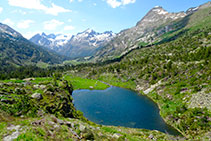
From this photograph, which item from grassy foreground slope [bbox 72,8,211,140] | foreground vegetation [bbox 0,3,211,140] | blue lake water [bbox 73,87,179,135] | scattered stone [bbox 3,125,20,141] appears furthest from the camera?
blue lake water [bbox 73,87,179,135]

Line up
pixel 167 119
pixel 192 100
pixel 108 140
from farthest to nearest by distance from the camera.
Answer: pixel 192 100
pixel 167 119
pixel 108 140

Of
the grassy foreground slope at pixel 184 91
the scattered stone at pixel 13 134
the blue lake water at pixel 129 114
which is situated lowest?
the blue lake water at pixel 129 114

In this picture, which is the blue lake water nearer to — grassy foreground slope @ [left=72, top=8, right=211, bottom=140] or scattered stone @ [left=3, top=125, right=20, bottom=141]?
grassy foreground slope @ [left=72, top=8, right=211, bottom=140]

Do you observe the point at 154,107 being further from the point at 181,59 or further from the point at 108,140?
the point at 181,59

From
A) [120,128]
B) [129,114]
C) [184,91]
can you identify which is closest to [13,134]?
[120,128]

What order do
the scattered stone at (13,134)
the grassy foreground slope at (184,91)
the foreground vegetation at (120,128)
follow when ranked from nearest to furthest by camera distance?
the scattered stone at (13,134) < the foreground vegetation at (120,128) < the grassy foreground slope at (184,91)

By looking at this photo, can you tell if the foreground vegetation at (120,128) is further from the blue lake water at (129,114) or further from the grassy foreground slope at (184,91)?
the blue lake water at (129,114)

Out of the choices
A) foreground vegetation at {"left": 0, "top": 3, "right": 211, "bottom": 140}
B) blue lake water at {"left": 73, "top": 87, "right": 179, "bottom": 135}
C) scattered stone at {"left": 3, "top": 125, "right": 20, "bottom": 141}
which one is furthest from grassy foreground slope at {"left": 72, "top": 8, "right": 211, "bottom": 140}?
scattered stone at {"left": 3, "top": 125, "right": 20, "bottom": 141}

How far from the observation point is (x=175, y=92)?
7412cm

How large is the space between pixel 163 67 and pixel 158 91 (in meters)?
35.7

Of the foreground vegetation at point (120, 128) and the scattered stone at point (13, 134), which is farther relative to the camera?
the foreground vegetation at point (120, 128)

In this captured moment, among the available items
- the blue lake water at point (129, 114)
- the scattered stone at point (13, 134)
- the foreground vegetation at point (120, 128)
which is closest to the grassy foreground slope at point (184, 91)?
the foreground vegetation at point (120, 128)

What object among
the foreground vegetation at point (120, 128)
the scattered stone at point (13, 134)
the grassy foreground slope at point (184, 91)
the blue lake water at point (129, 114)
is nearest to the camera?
the scattered stone at point (13, 134)

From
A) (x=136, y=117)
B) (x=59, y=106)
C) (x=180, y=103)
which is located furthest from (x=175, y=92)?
(x=59, y=106)
